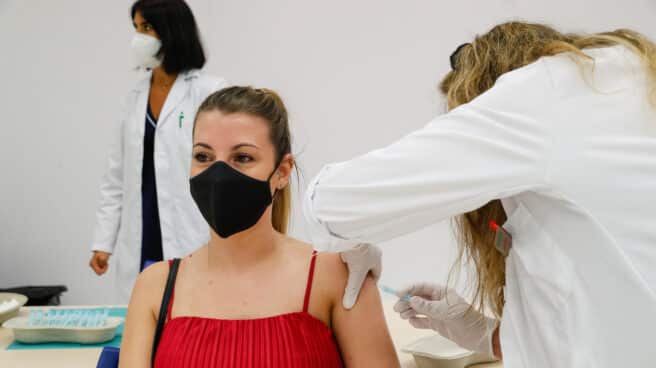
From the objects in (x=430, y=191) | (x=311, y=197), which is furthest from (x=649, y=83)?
(x=311, y=197)

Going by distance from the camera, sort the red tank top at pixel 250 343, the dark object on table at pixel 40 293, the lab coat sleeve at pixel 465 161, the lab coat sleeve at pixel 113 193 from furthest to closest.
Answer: the dark object on table at pixel 40 293, the lab coat sleeve at pixel 113 193, the red tank top at pixel 250 343, the lab coat sleeve at pixel 465 161

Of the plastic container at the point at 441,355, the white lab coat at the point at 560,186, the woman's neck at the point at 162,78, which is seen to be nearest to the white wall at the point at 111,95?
the woman's neck at the point at 162,78

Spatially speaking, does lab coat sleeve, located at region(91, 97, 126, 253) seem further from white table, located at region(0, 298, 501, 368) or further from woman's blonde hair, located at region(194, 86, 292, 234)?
woman's blonde hair, located at region(194, 86, 292, 234)

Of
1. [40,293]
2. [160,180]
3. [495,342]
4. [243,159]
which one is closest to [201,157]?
[243,159]

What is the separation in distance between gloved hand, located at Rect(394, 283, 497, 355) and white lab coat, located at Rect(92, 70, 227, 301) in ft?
4.07

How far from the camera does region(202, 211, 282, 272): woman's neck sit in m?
1.50

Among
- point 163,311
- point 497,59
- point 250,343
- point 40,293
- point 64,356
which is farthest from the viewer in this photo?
point 40,293

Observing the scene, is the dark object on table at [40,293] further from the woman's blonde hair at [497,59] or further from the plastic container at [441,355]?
the woman's blonde hair at [497,59]

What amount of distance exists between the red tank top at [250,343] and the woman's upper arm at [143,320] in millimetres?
50

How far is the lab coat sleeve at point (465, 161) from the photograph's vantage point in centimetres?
96

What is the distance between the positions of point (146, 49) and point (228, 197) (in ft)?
4.54

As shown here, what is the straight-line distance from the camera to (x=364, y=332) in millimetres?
1399

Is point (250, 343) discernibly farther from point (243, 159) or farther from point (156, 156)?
point (156, 156)

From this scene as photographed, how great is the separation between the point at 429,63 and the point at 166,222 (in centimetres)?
179
